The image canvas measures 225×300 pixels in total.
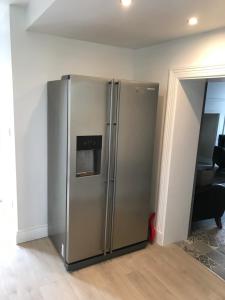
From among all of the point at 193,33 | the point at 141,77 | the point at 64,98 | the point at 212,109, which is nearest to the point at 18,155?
the point at 64,98

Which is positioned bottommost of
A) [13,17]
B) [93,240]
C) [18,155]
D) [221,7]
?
[93,240]

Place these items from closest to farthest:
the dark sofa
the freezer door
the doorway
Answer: the freezer door, the doorway, the dark sofa

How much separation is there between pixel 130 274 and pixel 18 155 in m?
1.73

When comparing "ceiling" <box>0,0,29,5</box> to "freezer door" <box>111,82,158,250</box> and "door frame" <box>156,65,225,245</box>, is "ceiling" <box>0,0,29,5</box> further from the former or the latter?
"door frame" <box>156,65,225,245</box>

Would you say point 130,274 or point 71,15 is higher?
point 71,15

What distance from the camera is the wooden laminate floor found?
2.24 metres

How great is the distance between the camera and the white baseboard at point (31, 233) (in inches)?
114

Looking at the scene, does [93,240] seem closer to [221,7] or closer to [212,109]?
[221,7]

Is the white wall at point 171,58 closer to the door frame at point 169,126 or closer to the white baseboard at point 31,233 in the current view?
the door frame at point 169,126

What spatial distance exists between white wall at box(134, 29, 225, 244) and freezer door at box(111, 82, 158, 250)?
32cm

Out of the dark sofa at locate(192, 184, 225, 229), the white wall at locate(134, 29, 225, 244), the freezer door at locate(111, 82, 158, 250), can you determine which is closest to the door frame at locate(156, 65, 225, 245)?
the white wall at locate(134, 29, 225, 244)

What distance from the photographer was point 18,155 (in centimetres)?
272

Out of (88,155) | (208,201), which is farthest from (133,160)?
(208,201)

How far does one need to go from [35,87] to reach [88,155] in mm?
985
